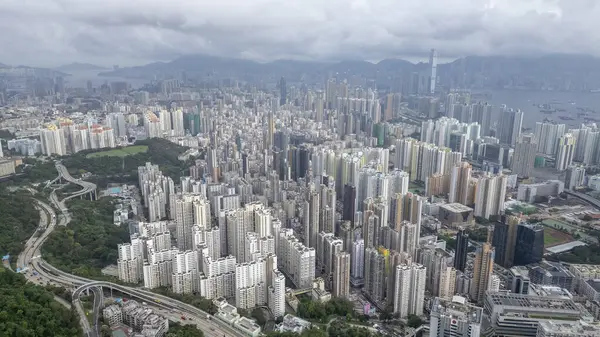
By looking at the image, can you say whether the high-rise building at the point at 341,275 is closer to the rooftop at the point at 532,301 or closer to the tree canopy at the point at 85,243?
the rooftop at the point at 532,301

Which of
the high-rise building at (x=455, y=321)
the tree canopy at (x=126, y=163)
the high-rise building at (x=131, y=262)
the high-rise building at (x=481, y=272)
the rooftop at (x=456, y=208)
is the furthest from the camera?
the tree canopy at (x=126, y=163)

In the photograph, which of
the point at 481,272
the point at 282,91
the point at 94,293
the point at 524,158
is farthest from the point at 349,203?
the point at 282,91

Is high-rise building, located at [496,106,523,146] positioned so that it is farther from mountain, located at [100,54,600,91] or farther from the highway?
the highway

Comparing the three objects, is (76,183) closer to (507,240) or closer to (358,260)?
(358,260)

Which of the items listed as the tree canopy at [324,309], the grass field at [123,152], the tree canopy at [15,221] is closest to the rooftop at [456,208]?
the tree canopy at [324,309]

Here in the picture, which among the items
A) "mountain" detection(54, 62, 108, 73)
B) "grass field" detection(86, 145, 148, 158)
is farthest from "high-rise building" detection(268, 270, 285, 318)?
"mountain" detection(54, 62, 108, 73)
